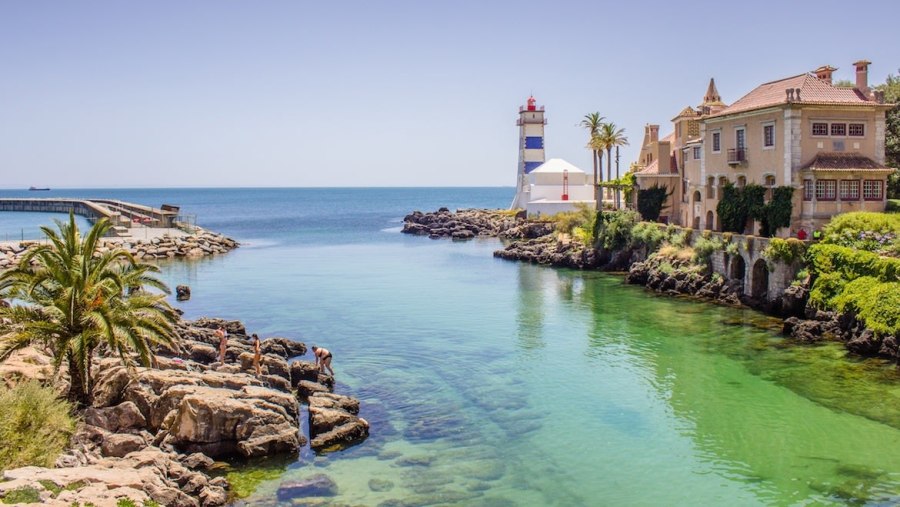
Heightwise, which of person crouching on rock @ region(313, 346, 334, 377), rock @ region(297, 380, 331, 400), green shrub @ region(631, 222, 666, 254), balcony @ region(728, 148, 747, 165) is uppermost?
balcony @ region(728, 148, 747, 165)

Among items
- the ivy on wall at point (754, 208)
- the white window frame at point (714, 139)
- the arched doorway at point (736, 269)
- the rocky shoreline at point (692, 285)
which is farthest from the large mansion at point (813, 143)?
the rocky shoreline at point (692, 285)

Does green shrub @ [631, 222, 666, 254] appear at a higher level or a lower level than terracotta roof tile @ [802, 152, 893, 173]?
lower

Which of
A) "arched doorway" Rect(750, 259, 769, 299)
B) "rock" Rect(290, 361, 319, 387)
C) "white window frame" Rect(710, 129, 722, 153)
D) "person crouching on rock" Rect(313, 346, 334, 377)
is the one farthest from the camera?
"white window frame" Rect(710, 129, 722, 153)

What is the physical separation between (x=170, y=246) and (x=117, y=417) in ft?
183

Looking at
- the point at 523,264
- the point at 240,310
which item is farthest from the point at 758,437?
the point at 523,264

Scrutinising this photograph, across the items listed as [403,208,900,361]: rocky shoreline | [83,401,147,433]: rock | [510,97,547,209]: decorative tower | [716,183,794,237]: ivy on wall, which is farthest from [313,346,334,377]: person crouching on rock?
[510,97,547,209]: decorative tower

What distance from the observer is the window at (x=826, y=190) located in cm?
4312

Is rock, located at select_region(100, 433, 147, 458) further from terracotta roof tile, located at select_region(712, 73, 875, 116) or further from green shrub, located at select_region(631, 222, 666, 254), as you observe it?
green shrub, located at select_region(631, 222, 666, 254)

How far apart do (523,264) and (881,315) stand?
125 feet

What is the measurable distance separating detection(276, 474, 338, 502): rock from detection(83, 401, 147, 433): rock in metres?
5.31

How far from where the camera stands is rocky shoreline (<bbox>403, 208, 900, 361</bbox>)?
33.4m

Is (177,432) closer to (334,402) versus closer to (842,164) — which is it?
(334,402)

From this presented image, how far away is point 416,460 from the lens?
70.0 ft

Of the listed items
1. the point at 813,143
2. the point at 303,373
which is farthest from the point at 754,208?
the point at 303,373
